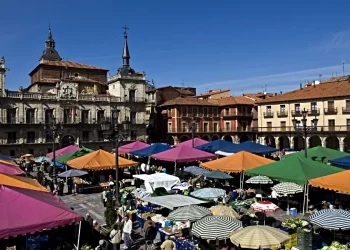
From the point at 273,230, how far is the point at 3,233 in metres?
6.05

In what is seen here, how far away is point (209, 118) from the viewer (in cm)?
5684

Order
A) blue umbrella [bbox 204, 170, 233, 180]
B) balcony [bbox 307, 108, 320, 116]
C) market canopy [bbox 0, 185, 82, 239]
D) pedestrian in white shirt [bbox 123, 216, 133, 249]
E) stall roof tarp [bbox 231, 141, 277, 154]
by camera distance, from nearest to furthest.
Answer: market canopy [bbox 0, 185, 82, 239] < pedestrian in white shirt [bbox 123, 216, 133, 249] < blue umbrella [bbox 204, 170, 233, 180] < stall roof tarp [bbox 231, 141, 277, 154] < balcony [bbox 307, 108, 320, 116]

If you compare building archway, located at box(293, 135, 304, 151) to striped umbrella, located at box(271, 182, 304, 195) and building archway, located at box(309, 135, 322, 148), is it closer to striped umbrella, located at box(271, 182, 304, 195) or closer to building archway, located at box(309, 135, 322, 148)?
building archway, located at box(309, 135, 322, 148)

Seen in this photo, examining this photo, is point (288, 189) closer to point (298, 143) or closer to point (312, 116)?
point (312, 116)

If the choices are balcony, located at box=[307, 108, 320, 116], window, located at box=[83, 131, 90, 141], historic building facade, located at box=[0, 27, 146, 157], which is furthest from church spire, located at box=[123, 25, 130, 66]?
balcony, located at box=[307, 108, 320, 116]

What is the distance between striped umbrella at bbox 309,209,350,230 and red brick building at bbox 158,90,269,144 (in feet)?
145

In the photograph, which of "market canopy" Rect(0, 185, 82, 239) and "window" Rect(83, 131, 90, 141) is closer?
"market canopy" Rect(0, 185, 82, 239)

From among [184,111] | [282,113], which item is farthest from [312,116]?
[184,111]

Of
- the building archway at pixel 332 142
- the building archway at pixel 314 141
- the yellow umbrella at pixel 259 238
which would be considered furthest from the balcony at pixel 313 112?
the yellow umbrella at pixel 259 238

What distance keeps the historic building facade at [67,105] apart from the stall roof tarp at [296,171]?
23.5 m

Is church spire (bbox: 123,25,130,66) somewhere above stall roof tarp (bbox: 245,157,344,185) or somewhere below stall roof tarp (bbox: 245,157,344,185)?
above

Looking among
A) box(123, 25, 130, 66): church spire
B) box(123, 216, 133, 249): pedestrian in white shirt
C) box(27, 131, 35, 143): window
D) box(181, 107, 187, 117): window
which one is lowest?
box(123, 216, 133, 249): pedestrian in white shirt

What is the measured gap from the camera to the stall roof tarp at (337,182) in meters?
11.5

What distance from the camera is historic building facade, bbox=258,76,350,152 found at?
140 feet
